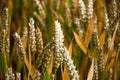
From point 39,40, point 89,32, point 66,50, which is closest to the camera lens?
point 66,50

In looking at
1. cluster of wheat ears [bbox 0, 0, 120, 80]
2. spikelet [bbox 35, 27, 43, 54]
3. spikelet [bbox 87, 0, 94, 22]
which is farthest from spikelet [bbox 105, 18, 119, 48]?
spikelet [bbox 35, 27, 43, 54]

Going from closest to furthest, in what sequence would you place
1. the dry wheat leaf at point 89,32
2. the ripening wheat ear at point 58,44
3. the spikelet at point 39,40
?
1. the ripening wheat ear at point 58,44
2. the spikelet at point 39,40
3. the dry wheat leaf at point 89,32

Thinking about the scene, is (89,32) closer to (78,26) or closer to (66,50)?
(78,26)

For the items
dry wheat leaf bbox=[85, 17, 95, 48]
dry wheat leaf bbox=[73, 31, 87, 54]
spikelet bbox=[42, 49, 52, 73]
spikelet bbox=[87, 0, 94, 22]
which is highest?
spikelet bbox=[87, 0, 94, 22]

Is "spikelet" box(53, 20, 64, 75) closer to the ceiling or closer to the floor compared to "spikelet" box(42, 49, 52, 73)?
closer to the ceiling

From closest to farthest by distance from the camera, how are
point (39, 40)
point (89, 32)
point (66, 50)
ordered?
point (66, 50), point (39, 40), point (89, 32)

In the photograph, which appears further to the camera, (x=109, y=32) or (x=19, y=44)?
(x=109, y=32)

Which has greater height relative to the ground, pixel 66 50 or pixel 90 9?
pixel 90 9

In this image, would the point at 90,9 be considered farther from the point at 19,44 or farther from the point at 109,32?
the point at 19,44

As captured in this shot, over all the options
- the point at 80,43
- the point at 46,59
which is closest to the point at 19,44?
the point at 46,59

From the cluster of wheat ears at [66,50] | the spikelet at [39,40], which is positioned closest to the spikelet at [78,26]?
the cluster of wheat ears at [66,50]

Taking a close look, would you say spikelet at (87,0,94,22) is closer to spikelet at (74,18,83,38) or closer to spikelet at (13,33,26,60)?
spikelet at (74,18,83,38)

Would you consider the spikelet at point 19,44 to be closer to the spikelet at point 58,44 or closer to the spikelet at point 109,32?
the spikelet at point 58,44
